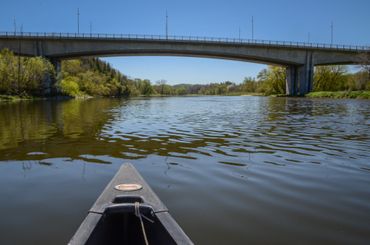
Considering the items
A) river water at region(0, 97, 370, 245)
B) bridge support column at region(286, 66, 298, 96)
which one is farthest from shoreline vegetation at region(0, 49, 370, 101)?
river water at region(0, 97, 370, 245)

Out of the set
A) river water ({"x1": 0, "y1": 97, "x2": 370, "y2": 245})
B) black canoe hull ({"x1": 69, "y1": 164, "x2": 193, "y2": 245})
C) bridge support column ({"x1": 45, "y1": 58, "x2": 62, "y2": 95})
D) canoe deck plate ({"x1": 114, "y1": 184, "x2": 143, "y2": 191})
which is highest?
bridge support column ({"x1": 45, "y1": 58, "x2": 62, "y2": 95})

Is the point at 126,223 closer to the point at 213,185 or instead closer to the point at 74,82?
the point at 213,185

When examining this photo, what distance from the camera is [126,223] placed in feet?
10.9

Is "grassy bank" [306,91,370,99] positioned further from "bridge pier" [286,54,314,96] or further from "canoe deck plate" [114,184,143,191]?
"canoe deck plate" [114,184,143,191]

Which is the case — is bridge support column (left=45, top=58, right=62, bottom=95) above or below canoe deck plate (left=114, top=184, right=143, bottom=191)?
above

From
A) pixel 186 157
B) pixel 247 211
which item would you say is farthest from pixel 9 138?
Answer: pixel 247 211

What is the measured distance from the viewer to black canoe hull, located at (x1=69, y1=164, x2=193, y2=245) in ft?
9.27

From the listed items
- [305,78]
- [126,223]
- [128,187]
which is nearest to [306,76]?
[305,78]

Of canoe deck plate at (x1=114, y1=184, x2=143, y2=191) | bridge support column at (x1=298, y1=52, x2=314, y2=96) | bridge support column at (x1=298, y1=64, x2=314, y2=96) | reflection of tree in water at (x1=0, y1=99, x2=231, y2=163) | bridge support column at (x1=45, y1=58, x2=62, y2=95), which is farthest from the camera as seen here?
bridge support column at (x1=298, y1=64, x2=314, y2=96)

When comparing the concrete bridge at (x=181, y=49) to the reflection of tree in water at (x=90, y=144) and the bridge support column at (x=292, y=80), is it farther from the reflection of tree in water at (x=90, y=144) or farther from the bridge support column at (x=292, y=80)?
the reflection of tree in water at (x=90, y=144)

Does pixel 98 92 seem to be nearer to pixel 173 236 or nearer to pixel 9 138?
pixel 9 138

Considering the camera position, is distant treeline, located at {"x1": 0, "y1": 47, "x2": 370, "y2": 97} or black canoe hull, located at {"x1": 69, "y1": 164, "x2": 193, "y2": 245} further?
distant treeline, located at {"x1": 0, "y1": 47, "x2": 370, "y2": 97}

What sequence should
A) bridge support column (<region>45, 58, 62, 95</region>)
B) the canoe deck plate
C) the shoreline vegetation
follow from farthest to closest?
1. bridge support column (<region>45, 58, 62, 95</region>)
2. the shoreline vegetation
3. the canoe deck plate

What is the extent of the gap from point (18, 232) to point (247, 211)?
3187 millimetres
